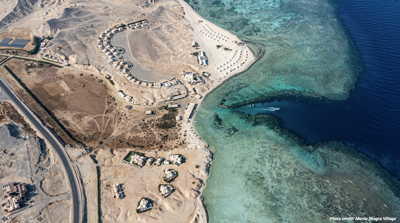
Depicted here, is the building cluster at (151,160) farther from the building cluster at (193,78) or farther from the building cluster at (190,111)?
the building cluster at (193,78)

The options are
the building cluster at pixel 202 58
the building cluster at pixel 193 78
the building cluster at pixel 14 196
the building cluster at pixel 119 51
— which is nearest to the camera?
the building cluster at pixel 14 196

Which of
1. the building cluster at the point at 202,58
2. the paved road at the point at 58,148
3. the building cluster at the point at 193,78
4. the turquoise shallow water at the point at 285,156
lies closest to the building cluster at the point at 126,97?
the building cluster at the point at 193,78

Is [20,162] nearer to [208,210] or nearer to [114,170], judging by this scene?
[114,170]

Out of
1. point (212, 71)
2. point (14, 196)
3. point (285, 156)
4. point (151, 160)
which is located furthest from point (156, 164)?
point (212, 71)

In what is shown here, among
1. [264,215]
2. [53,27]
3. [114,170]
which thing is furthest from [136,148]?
[53,27]

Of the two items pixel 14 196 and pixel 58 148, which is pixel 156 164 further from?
pixel 14 196

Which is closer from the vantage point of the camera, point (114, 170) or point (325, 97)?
point (114, 170)
